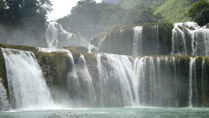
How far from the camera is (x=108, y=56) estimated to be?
1347 inches

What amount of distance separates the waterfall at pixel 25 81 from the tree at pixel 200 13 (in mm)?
30250

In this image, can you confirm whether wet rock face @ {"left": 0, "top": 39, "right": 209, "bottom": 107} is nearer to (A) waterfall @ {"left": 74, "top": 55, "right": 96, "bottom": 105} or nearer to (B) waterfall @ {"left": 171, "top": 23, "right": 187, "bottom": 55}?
(A) waterfall @ {"left": 74, "top": 55, "right": 96, "bottom": 105}

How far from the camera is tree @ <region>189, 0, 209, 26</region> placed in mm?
49438

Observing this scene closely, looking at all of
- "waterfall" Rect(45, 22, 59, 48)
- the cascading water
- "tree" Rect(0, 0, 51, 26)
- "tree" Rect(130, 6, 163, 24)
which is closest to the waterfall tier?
the cascading water

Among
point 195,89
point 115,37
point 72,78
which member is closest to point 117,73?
point 72,78

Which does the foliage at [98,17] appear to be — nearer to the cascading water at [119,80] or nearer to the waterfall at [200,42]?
the waterfall at [200,42]

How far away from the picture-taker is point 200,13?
1971 inches

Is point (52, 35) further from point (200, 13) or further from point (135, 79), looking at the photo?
point (135, 79)

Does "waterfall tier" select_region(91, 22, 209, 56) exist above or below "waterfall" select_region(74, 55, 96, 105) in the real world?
above

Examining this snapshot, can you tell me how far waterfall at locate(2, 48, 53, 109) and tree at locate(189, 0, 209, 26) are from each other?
3025 centimetres

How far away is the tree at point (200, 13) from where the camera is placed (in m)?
49.4

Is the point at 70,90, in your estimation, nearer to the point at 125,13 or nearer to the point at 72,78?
the point at 72,78

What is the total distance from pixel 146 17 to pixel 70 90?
145 ft

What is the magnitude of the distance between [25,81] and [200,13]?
32922 mm
